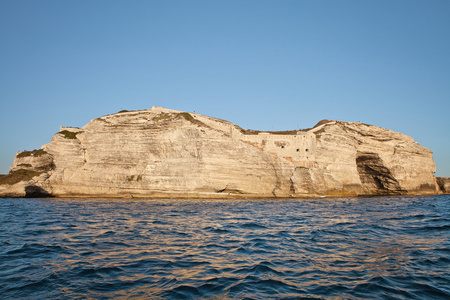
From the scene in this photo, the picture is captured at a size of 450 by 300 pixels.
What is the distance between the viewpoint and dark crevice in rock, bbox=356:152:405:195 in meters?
53.5

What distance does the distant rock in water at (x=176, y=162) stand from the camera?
1713 inches

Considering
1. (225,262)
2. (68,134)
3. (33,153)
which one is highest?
(68,134)

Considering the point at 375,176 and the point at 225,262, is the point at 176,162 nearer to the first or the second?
the point at 225,262

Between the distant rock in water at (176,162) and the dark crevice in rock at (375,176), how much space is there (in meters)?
4.92

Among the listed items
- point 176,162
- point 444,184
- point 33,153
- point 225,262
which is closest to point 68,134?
point 33,153

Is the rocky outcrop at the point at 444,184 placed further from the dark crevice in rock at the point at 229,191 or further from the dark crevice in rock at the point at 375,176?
the dark crevice in rock at the point at 229,191

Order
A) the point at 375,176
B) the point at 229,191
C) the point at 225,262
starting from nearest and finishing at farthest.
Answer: the point at 225,262 → the point at 229,191 → the point at 375,176

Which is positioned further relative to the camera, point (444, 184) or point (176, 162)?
point (444, 184)

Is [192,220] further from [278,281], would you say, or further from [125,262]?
[278,281]

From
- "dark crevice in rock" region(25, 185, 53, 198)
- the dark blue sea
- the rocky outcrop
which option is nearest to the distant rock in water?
"dark crevice in rock" region(25, 185, 53, 198)

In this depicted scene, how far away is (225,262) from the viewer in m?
8.93

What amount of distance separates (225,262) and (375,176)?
54.6m

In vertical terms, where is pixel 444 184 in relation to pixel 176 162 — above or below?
below

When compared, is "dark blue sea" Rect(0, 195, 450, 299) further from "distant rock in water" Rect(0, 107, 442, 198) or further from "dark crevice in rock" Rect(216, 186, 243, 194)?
"dark crevice in rock" Rect(216, 186, 243, 194)
